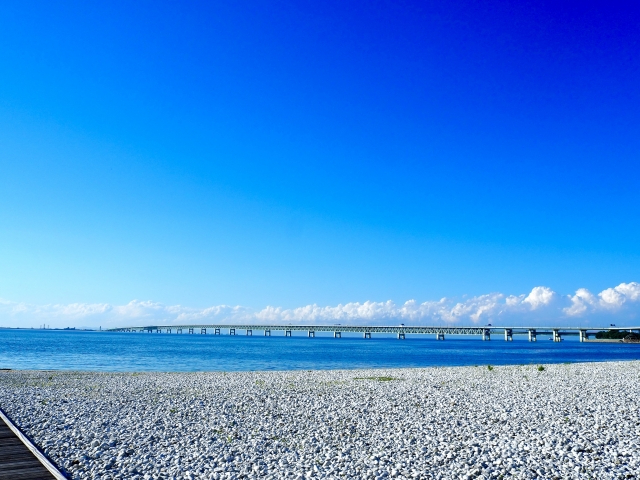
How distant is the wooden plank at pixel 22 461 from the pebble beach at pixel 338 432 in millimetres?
384

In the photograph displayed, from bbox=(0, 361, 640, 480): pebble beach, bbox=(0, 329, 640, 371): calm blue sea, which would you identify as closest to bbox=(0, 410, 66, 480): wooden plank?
bbox=(0, 361, 640, 480): pebble beach

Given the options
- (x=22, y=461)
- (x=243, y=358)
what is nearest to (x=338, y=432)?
(x=22, y=461)

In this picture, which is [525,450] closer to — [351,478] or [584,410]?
[351,478]

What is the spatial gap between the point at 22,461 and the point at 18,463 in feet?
0.53

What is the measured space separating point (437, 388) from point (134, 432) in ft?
42.4

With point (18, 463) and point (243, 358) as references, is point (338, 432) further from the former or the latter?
point (243, 358)

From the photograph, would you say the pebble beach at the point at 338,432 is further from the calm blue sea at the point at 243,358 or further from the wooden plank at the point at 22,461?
the calm blue sea at the point at 243,358

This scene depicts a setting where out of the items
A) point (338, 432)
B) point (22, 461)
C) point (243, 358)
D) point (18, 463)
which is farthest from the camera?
point (243, 358)

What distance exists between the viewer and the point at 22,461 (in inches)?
335

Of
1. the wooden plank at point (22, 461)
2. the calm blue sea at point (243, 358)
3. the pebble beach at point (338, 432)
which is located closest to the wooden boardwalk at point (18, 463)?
the wooden plank at point (22, 461)

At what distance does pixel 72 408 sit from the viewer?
50.1 feet

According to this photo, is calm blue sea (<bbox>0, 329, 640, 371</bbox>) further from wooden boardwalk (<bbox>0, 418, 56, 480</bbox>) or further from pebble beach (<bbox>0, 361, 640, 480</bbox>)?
wooden boardwalk (<bbox>0, 418, 56, 480</bbox>)

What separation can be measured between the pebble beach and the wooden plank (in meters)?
0.38

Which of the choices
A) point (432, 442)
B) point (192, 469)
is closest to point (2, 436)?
point (192, 469)
